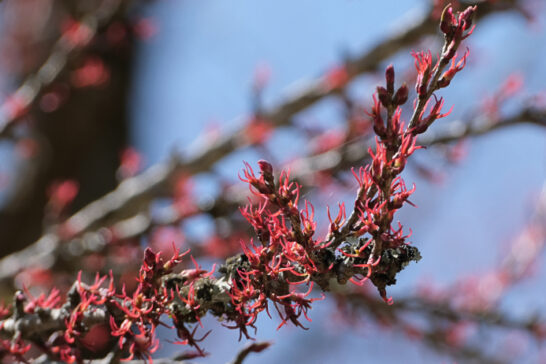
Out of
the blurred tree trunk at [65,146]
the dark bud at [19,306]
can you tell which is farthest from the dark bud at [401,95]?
the blurred tree trunk at [65,146]

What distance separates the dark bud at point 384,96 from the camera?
3.33ft

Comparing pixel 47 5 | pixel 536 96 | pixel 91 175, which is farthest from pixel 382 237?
pixel 47 5

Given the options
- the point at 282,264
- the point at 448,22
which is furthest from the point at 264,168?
the point at 448,22

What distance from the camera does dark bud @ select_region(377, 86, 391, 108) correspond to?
1.01m

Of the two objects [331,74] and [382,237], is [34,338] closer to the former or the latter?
[382,237]

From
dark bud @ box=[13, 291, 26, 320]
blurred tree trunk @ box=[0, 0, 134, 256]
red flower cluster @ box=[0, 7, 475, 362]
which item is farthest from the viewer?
blurred tree trunk @ box=[0, 0, 134, 256]

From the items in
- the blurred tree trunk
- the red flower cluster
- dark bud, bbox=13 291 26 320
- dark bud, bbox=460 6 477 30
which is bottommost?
the red flower cluster

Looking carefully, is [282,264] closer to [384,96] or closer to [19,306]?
[384,96]

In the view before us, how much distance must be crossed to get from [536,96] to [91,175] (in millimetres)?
3339

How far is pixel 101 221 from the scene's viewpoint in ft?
9.21

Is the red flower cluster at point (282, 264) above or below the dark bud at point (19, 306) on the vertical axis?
below

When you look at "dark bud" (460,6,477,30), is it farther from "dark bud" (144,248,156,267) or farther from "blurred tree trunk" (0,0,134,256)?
"blurred tree trunk" (0,0,134,256)

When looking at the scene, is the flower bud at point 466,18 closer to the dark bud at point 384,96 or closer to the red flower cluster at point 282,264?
the red flower cluster at point 282,264

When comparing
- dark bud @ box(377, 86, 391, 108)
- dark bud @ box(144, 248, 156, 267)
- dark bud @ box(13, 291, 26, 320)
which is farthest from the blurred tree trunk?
dark bud @ box(377, 86, 391, 108)
